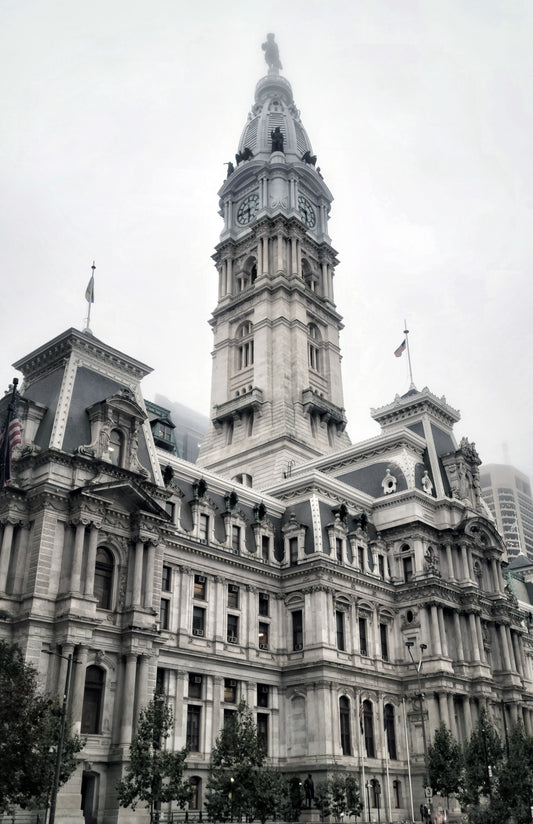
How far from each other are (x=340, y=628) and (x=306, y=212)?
237ft

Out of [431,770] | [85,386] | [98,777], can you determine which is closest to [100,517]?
[85,386]

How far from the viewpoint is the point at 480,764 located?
61.3 metres

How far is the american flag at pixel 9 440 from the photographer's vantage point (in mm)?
56062

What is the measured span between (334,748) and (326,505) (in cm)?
2207

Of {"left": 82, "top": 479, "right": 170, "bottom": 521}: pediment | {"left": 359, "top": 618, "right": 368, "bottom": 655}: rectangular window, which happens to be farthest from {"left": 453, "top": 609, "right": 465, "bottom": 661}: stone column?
{"left": 82, "top": 479, "right": 170, "bottom": 521}: pediment

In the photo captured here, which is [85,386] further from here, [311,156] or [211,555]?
[311,156]

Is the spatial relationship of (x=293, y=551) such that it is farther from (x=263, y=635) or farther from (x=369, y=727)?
(x=369, y=727)

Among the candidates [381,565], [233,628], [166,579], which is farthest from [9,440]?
[381,565]

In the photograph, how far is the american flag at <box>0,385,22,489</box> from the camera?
56062 mm

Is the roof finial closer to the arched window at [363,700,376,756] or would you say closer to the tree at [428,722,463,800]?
the arched window at [363,700,376,756]

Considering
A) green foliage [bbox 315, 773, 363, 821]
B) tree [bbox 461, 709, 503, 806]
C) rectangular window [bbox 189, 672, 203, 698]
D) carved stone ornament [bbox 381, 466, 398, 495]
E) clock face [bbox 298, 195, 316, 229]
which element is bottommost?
green foliage [bbox 315, 773, 363, 821]

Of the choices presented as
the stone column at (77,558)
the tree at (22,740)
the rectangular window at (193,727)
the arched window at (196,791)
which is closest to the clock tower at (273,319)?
the rectangular window at (193,727)

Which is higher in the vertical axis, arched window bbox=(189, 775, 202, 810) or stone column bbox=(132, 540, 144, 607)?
stone column bbox=(132, 540, 144, 607)

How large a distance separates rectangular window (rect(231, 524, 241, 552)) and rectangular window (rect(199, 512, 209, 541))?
305cm
